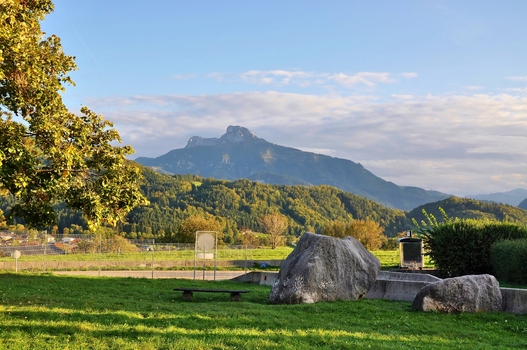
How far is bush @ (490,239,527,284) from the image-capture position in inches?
866

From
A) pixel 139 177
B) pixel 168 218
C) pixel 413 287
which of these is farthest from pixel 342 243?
pixel 168 218

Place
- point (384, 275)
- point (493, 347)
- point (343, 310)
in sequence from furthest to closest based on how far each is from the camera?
point (384, 275) < point (343, 310) < point (493, 347)

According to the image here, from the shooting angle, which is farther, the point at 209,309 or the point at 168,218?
the point at 168,218

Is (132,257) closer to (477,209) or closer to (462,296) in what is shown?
(462,296)

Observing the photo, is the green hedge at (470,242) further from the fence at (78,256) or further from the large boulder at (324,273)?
the fence at (78,256)

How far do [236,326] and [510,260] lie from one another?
52.8 ft

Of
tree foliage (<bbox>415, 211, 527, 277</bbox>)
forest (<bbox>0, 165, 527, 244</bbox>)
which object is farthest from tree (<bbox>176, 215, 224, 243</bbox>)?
tree foliage (<bbox>415, 211, 527, 277</bbox>)

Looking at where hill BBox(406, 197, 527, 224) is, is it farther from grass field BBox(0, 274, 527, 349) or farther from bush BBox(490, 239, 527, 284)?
grass field BBox(0, 274, 527, 349)

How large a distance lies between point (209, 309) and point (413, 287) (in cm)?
860

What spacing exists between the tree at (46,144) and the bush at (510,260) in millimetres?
16172

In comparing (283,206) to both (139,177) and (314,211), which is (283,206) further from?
(139,177)

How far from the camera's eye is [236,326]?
11812 millimetres

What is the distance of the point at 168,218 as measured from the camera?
4884 inches

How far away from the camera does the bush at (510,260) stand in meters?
22.0
